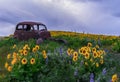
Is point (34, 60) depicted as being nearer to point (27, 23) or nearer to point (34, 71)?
point (34, 71)

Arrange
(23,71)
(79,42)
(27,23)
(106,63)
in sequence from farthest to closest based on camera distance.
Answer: (27,23) → (79,42) → (106,63) → (23,71)

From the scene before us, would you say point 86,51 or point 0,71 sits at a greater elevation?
point 86,51

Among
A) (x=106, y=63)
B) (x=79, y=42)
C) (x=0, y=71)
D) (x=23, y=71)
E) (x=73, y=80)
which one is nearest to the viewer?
(x=73, y=80)

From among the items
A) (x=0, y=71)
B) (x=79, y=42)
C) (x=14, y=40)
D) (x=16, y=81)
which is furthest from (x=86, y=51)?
(x=14, y=40)

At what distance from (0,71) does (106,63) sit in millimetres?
3433

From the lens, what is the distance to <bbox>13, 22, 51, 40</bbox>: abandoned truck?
28.0 meters

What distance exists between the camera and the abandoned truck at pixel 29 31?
91.9 feet

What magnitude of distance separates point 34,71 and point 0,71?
260cm

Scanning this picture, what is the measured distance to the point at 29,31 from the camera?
94.3ft

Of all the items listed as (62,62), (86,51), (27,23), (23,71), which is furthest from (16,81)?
(27,23)

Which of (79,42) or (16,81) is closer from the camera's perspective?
(16,81)

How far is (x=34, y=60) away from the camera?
10547 millimetres

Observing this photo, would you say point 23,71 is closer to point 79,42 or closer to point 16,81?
point 16,81

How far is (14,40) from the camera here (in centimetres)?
2739
